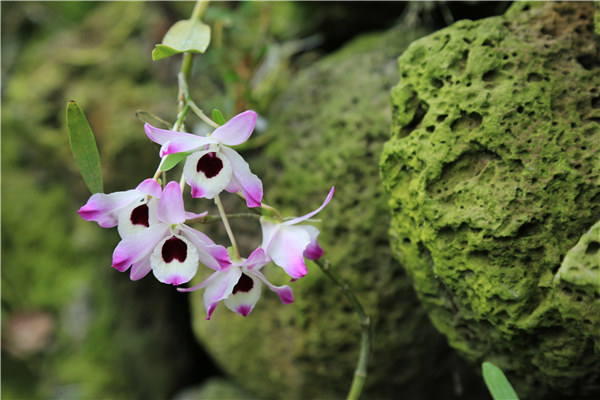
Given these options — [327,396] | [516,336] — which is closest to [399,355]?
[327,396]

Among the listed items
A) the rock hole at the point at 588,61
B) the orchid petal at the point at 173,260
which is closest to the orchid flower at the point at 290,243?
the orchid petal at the point at 173,260

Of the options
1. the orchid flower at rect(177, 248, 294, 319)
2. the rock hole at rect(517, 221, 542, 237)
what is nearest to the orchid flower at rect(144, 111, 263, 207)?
the orchid flower at rect(177, 248, 294, 319)

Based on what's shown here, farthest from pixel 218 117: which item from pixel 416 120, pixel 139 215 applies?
pixel 416 120

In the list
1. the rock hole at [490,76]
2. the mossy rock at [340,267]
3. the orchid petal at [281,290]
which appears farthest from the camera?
the mossy rock at [340,267]

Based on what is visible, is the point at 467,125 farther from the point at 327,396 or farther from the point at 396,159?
the point at 327,396

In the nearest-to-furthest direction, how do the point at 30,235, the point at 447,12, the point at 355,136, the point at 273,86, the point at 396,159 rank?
the point at 396,159
the point at 355,136
the point at 447,12
the point at 273,86
the point at 30,235

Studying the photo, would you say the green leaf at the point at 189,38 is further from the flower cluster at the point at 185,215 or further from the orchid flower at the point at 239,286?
the orchid flower at the point at 239,286

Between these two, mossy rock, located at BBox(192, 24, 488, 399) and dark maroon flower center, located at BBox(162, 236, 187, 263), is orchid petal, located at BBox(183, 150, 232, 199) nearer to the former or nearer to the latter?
dark maroon flower center, located at BBox(162, 236, 187, 263)
